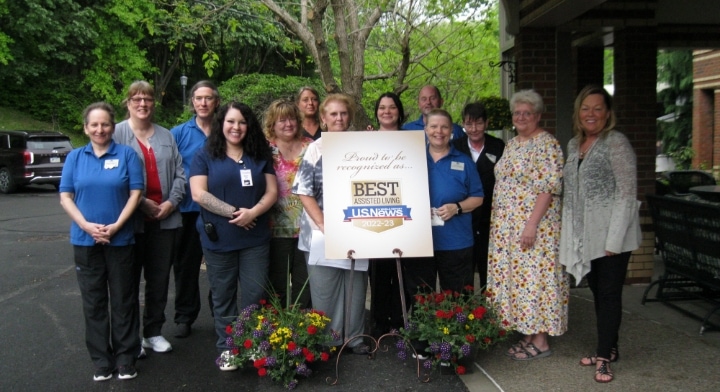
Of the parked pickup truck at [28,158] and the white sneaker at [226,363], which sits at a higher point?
the parked pickup truck at [28,158]

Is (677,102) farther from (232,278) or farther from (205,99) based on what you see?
(232,278)

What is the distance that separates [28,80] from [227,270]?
27.3m

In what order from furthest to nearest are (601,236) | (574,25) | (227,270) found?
(574,25) → (227,270) → (601,236)

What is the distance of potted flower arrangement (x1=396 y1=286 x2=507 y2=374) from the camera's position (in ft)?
13.5

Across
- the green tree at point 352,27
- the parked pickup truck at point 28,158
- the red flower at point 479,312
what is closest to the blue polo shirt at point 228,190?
the red flower at point 479,312

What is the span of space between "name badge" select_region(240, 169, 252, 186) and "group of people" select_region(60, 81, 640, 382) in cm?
1

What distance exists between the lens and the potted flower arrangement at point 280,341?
407 cm

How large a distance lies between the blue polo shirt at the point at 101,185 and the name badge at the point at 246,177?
68 cm

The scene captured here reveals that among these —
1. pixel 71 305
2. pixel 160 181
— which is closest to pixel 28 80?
pixel 71 305

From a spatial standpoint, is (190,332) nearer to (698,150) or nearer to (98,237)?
(98,237)

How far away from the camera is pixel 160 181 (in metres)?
4.78

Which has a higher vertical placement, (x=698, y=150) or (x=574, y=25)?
(x=574, y=25)

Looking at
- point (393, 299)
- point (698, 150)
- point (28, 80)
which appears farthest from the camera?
point (28, 80)

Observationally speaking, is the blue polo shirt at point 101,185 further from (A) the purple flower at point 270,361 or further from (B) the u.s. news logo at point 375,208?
(B) the u.s. news logo at point 375,208
